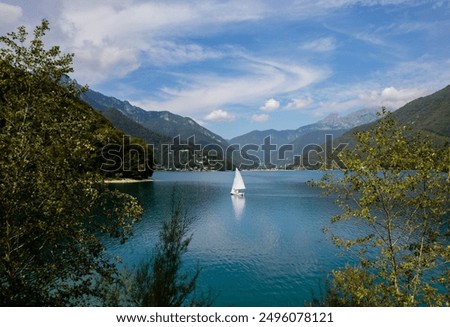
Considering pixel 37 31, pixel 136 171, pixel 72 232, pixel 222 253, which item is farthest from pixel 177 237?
pixel 136 171

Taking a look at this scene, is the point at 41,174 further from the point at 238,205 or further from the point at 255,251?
the point at 238,205

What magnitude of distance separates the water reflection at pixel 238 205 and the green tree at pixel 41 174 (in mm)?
68801

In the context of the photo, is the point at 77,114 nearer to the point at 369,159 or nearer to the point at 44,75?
the point at 44,75

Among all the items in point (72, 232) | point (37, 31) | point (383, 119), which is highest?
point (37, 31)

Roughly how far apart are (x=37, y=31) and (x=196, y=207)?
274 ft

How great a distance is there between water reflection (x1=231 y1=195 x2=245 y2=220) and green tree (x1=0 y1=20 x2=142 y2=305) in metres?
68.8

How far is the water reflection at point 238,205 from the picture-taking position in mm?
87938

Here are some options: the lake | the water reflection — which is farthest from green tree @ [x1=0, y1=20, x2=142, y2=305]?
the water reflection

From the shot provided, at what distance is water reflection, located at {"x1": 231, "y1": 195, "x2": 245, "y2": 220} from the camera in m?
87.9

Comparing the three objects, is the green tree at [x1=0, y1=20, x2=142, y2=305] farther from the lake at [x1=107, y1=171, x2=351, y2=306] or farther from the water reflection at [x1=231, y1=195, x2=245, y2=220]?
the water reflection at [x1=231, y1=195, x2=245, y2=220]

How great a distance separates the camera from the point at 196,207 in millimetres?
96750

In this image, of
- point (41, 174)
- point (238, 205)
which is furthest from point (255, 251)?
point (238, 205)

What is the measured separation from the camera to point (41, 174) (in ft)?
44.2

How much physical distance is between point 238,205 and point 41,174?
300 feet
